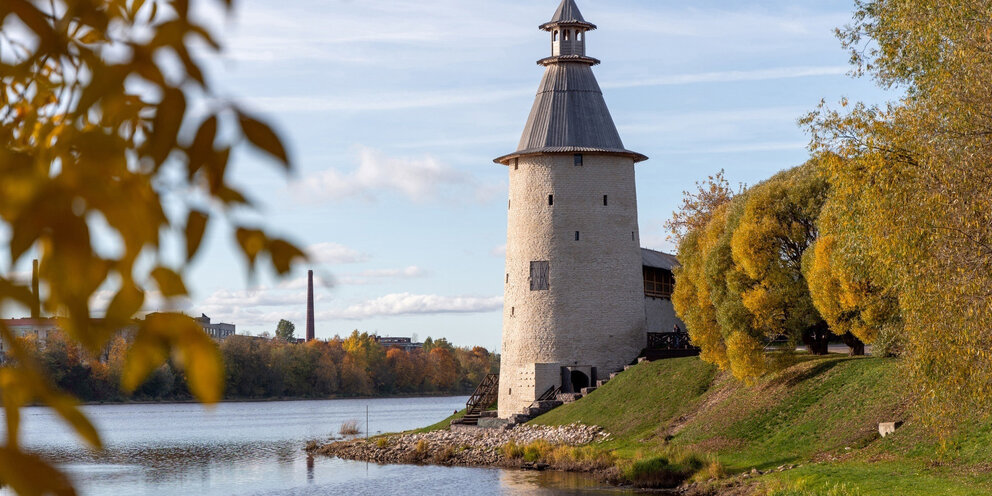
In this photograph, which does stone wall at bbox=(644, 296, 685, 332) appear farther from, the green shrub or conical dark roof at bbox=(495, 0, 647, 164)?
the green shrub

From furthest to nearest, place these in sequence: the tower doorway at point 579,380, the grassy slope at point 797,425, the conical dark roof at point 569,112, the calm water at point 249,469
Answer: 1. the conical dark roof at point 569,112
2. the tower doorway at point 579,380
3. the calm water at point 249,469
4. the grassy slope at point 797,425

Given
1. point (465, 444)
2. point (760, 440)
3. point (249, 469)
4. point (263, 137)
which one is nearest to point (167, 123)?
point (263, 137)

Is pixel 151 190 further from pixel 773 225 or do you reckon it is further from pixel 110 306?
pixel 773 225

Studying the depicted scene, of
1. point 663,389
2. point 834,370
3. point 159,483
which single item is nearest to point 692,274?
point 663,389

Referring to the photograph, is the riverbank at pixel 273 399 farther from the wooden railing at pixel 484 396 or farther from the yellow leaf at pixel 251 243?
the yellow leaf at pixel 251 243

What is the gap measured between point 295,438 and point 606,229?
2121 cm

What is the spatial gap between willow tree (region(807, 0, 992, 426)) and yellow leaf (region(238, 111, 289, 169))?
42.3 ft

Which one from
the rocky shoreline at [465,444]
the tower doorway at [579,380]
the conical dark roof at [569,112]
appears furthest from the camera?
the conical dark roof at [569,112]

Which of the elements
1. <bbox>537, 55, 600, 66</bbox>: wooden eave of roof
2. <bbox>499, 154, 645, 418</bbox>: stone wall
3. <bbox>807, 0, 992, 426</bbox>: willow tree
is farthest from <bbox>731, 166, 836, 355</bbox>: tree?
<bbox>807, 0, 992, 426</bbox>: willow tree

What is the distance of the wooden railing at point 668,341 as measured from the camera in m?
43.2

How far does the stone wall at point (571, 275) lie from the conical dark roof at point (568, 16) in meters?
5.81

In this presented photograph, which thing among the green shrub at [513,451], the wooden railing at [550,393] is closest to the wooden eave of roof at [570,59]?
the wooden railing at [550,393]

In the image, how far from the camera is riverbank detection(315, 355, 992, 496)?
20172 millimetres

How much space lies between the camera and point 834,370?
2970cm
